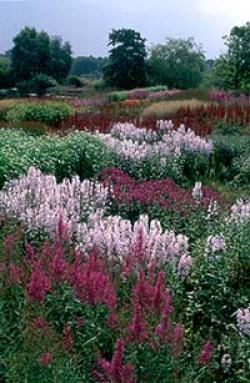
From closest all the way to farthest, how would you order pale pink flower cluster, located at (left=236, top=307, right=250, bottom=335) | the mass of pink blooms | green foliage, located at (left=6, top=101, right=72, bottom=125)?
pale pink flower cluster, located at (left=236, top=307, right=250, bottom=335), the mass of pink blooms, green foliage, located at (left=6, top=101, right=72, bottom=125)

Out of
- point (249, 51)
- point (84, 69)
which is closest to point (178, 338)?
point (249, 51)

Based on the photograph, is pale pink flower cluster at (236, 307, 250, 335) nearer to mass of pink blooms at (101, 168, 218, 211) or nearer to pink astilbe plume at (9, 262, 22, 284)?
pink astilbe plume at (9, 262, 22, 284)

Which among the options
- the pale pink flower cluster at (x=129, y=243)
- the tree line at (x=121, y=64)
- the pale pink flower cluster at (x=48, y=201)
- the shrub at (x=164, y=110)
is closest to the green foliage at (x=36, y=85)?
the tree line at (x=121, y=64)

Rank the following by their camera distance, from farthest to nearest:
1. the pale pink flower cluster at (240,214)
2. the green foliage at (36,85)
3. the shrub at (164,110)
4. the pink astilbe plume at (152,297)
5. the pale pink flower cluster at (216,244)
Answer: the green foliage at (36,85)
the shrub at (164,110)
the pale pink flower cluster at (240,214)
the pale pink flower cluster at (216,244)
the pink astilbe plume at (152,297)

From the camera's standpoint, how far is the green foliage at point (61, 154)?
898 cm

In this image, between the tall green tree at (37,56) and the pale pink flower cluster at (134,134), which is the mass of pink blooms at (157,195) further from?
the tall green tree at (37,56)

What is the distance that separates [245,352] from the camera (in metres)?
4.08

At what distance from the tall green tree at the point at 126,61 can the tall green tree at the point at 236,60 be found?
12.5 meters

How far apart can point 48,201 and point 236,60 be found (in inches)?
1080

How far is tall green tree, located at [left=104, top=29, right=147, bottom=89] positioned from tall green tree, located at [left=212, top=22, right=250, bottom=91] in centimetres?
1255

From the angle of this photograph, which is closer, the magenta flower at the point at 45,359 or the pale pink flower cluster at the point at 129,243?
the magenta flower at the point at 45,359

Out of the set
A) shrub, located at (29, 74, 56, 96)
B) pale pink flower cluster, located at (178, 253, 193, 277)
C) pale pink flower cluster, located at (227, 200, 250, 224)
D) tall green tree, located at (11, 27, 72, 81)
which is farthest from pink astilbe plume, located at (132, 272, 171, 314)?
tall green tree, located at (11, 27, 72, 81)

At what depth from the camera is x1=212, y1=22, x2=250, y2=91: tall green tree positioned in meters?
32.0

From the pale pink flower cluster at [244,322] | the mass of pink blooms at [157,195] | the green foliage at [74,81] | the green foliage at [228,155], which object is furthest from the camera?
the green foliage at [74,81]
